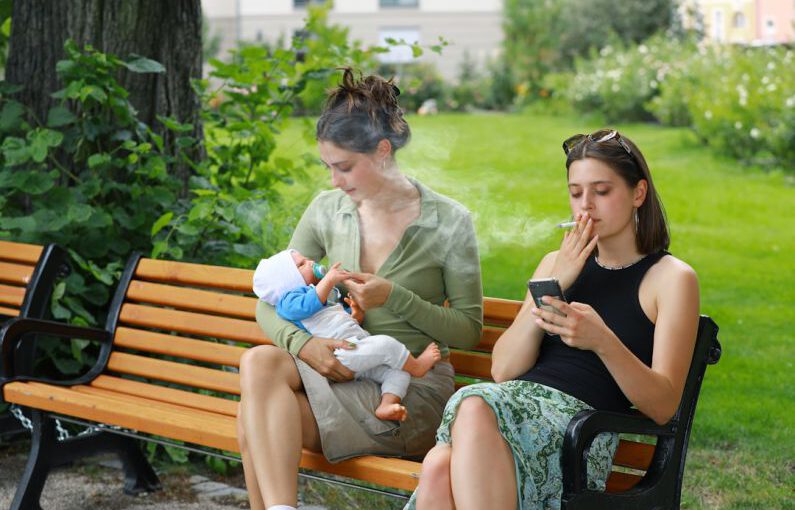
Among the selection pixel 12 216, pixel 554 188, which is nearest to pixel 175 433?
pixel 12 216

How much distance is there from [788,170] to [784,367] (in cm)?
532

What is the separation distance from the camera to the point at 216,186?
16.8 ft

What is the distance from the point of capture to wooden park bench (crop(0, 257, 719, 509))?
3.08 metres

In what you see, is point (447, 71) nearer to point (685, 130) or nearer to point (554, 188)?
point (685, 130)

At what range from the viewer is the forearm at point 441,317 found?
3.37m

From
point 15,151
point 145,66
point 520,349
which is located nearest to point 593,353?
point 520,349

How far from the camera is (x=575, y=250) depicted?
297 centimetres

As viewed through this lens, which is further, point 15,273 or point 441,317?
point 15,273

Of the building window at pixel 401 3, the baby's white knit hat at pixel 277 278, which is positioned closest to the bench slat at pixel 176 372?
the baby's white knit hat at pixel 277 278

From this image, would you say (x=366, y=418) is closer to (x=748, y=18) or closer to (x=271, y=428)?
(x=271, y=428)

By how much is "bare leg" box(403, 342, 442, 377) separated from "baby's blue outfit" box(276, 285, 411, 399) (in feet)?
0.06

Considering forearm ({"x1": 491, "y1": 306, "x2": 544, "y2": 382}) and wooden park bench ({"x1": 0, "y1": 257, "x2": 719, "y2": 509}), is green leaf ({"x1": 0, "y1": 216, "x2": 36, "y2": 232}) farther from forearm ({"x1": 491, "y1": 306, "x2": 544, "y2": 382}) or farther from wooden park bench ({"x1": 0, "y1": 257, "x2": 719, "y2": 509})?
forearm ({"x1": 491, "y1": 306, "x2": 544, "y2": 382})

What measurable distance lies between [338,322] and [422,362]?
269mm

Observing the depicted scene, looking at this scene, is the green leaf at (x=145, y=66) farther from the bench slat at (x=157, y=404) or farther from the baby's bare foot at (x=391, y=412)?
the baby's bare foot at (x=391, y=412)
